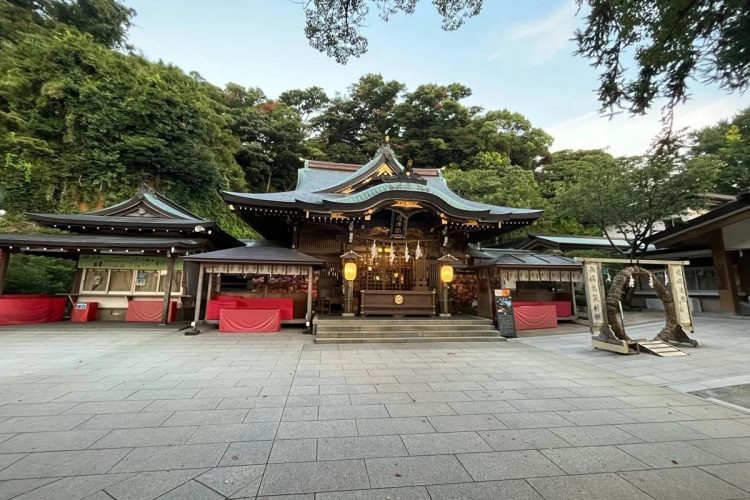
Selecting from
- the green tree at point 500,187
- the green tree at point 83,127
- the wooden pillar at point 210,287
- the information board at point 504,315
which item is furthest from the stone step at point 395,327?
the green tree at point 83,127

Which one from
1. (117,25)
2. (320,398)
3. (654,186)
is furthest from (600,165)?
(117,25)

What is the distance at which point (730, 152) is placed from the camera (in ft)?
60.4

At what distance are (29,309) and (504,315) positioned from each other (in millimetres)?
16236

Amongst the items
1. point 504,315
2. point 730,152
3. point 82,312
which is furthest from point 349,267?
point 730,152

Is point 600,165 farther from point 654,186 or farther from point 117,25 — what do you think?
point 117,25

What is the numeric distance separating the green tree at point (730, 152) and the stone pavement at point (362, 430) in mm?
20841

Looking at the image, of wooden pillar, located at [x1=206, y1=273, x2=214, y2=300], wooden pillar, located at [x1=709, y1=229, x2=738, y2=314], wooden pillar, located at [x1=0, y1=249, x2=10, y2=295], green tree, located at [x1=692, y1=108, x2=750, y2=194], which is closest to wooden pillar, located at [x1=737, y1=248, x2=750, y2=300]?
wooden pillar, located at [x1=709, y1=229, x2=738, y2=314]

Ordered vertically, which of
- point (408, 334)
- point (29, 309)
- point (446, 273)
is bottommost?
point (408, 334)

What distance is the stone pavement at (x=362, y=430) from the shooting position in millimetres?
2236

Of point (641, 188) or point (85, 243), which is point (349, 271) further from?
point (641, 188)

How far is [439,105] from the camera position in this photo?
94.3 ft

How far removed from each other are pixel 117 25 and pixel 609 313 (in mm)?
33120

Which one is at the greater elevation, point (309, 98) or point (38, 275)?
point (309, 98)

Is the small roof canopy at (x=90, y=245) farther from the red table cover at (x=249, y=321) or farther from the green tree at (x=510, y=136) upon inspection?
the green tree at (x=510, y=136)
